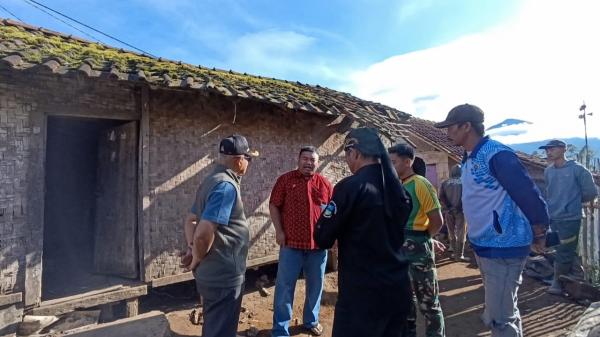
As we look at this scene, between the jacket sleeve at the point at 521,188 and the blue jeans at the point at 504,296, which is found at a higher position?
the jacket sleeve at the point at 521,188

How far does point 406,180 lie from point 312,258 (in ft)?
4.47

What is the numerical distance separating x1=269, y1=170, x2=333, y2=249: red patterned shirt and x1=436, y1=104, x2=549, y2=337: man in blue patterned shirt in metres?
1.73

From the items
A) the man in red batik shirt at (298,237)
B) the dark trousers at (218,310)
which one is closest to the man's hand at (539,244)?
the man in red batik shirt at (298,237)

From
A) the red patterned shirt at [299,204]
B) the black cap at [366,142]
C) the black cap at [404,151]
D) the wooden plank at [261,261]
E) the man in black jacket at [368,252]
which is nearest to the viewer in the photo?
the man in black jacket at [368,252]

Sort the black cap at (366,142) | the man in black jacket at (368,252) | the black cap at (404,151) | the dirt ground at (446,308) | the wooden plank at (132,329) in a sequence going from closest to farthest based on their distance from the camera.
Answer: the man in black jacket at (368,252) → the black cap at (366,142) → the black cap at (404,151) → the wooden plank at (132,329) → the dirt ground at (446,308)

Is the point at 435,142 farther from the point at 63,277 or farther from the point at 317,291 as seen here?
the point at 63,277

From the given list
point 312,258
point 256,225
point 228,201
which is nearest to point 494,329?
point 312,258

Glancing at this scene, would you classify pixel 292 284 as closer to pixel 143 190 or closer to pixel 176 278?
pixel 176 278

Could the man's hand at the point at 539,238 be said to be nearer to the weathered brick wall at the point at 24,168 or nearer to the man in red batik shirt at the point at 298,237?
the man in red batik shirt at the point at 298,237

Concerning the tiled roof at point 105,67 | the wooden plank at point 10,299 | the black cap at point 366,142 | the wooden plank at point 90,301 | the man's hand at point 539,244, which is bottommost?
the wooden plank at point 90,301

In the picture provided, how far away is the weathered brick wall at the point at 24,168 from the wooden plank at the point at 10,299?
0.22 feet

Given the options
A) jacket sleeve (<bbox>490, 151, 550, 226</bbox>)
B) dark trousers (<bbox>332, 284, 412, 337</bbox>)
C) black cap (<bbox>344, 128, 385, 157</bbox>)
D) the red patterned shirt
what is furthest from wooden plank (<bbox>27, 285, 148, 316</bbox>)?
jacket sleeve (<bbox>490, 151, 550, 226</bbox>)

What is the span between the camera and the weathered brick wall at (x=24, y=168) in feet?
12.5

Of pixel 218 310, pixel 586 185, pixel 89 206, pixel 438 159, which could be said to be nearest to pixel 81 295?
pixel 89 206
